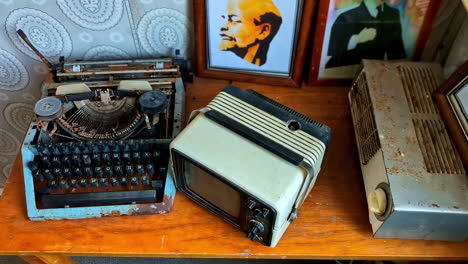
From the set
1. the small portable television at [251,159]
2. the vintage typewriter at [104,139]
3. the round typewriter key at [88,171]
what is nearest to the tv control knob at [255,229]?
the small portable television at [251,159]

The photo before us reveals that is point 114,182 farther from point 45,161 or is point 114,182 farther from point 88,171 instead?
point 45,161

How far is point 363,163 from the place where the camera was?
1.11 meters

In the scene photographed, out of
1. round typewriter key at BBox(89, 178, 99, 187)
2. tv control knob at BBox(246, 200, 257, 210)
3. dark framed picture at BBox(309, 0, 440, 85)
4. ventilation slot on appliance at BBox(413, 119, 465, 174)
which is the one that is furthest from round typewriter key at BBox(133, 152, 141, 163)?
ventilation slot on appliance at BBox(413, 119, 465, 174)

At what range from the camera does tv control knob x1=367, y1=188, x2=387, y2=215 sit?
Answer: 959 mm

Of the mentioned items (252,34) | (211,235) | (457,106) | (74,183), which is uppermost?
(252,34)

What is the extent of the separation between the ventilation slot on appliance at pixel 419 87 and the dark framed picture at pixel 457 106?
3 cm

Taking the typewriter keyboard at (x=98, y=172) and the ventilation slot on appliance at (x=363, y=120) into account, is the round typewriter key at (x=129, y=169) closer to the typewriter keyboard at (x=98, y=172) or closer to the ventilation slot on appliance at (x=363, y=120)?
the typewriter keyboard at (x=98, y=172)

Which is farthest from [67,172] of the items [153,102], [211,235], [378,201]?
[378,201]

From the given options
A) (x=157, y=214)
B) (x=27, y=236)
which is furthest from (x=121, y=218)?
(x=27, y=236)

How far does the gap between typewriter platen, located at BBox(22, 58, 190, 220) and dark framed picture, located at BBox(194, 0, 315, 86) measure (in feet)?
0.38

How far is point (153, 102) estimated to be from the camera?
113 centimetres

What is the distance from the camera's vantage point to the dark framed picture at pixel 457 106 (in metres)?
0.99

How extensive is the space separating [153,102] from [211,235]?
0.40 meters

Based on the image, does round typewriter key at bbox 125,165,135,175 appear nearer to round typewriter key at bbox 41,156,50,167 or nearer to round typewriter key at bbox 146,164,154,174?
round typewriter key at bbox 146,164,154,174
